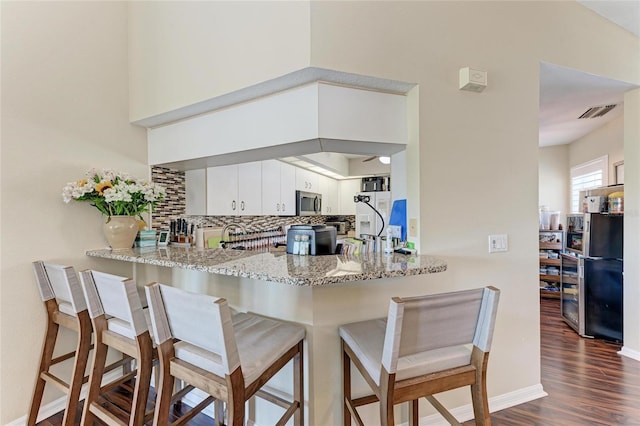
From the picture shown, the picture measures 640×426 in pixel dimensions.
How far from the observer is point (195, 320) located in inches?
44.4

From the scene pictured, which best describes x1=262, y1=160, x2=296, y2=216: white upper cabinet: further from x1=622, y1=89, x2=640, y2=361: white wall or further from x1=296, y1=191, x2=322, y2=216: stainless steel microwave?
x1=622, y1=89, x2=640, y2=361: white wall

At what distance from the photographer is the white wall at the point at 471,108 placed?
1682mm

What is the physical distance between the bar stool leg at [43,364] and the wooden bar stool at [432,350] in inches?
77.6

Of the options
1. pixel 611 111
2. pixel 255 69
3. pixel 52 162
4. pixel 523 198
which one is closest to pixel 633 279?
pixel 523 198

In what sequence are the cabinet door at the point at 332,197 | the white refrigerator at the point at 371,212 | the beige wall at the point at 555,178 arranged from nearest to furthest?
the beige wall at the point at 555,178 < the white refrigerator at the point at 371,212 < the cabinet door at the point at 332,197

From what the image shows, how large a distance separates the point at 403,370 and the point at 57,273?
6.40ft

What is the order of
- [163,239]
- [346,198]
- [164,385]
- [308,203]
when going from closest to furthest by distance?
[164,385] < [163,239] < [308,203] < [346,198]

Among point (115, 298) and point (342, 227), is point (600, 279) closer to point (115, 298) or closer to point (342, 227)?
point (342, 227)

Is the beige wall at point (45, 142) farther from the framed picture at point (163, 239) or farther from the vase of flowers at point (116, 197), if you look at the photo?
the framed picture at point (163, 239)

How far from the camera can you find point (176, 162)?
240 cm

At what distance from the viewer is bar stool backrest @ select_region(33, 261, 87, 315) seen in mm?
1669

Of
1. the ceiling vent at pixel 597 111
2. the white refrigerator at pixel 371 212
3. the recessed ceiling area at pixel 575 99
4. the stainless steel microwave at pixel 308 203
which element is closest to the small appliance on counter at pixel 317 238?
the recessed ceiling area at pixel 575 99

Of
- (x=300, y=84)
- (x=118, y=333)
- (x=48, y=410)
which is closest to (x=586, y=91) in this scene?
(x=300, y=84)

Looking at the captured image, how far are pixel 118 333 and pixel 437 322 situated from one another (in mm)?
1545
